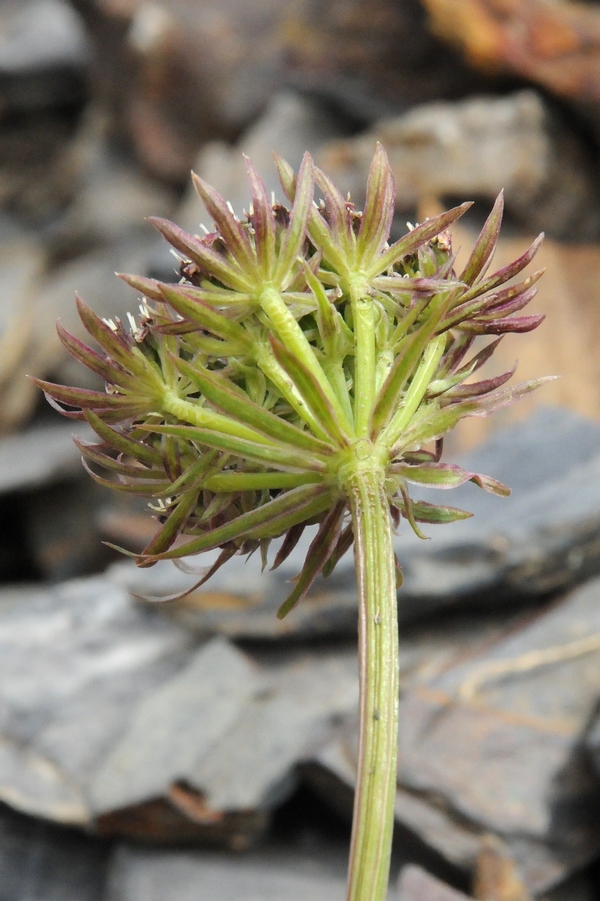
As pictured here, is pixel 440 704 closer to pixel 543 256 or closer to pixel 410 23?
pixel 543 256

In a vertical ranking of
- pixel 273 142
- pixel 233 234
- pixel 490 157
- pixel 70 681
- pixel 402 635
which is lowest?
pixel 233 234

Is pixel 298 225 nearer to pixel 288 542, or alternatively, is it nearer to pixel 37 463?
pixel 288 542

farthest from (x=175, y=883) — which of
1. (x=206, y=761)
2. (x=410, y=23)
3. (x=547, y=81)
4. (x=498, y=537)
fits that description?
(x=410, y=23)

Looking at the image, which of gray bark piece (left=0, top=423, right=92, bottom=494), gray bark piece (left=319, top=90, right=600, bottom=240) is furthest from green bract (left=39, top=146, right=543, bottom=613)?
gray bark piece (left=0, top=423, right=92, bottom=494)

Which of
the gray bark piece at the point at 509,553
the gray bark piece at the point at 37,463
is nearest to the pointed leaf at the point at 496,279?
the gray bark piece at the point at 509,553

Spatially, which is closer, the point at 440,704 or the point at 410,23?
the point at 440,704

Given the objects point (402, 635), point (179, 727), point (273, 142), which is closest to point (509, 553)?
point (402, 635)
